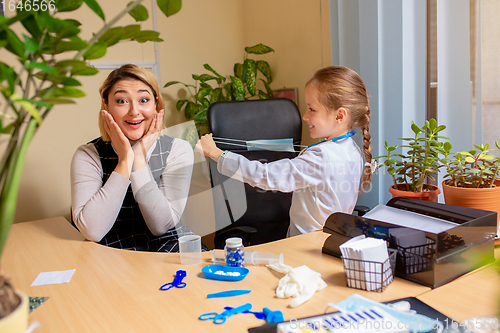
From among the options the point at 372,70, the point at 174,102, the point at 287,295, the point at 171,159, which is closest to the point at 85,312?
the point at 287,295

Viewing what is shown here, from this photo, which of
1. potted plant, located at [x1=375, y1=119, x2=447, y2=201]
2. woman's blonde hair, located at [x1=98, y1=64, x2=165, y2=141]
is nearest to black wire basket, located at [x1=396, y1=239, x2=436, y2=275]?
potted plant, located at [x1=375, y1=119, x2=447, y2=201]

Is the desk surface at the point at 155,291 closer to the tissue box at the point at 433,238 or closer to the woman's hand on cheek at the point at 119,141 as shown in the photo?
the tissue box at the point at 433,238

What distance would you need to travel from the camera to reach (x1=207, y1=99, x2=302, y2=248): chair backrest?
1883 mm

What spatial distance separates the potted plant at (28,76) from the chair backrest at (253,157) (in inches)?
48.8

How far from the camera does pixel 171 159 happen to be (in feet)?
5.43

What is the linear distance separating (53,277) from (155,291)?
350 millimetres

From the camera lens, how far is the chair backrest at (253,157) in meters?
1.88

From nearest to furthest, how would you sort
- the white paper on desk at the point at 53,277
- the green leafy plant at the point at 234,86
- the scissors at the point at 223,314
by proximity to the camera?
the scissors at the point at 223,314 → the white paper on desk at the point at 53,277 → the green leafy plant at the point at 234,86

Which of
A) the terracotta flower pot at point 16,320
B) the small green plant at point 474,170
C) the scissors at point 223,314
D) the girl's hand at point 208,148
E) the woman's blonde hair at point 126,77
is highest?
the woman's blonde hair at point 126,77

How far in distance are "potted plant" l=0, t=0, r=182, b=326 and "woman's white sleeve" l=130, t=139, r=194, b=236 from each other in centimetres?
89

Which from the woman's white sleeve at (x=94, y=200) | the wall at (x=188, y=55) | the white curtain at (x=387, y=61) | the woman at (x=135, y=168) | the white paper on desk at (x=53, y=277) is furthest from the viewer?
the wall at (x=188, y=55)

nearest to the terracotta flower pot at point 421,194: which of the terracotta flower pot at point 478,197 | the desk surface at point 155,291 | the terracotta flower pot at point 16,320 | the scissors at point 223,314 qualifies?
the terracotta flower pot at point 478,197

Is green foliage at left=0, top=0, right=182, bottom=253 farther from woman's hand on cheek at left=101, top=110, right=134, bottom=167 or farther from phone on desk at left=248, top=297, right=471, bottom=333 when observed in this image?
woman's hand on cheek at left=101, top=110, right=134, bottom=167

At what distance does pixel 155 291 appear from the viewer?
3.08ft
